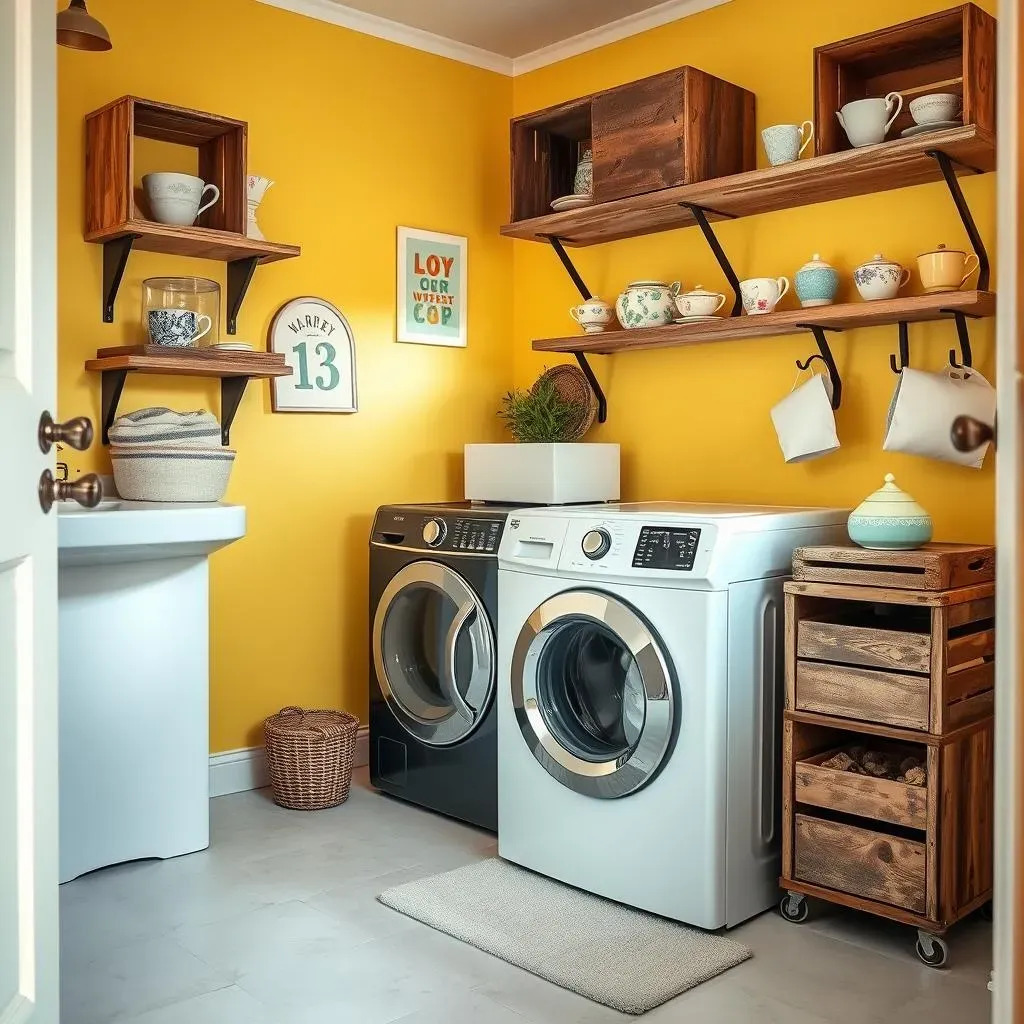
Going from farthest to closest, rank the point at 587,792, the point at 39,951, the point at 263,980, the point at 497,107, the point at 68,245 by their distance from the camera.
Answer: the point at 497,107 < the point at 68,245 < the point at 587,792 < the point at 263,980 < the point at 39,951

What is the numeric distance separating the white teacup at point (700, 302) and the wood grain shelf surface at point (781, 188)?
0.24 m

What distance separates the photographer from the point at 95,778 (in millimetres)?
2625

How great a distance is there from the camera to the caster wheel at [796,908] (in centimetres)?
241

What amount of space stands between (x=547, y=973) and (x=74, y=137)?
7.75 feet

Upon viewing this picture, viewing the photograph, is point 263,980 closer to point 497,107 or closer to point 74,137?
point 74,137

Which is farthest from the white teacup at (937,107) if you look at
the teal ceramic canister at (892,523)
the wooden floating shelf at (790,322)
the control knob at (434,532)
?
the control knob at (434,532)

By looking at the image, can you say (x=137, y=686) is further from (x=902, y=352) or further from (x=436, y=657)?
(x=902, y=352)

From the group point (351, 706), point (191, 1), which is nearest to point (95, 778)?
point (351, 706)

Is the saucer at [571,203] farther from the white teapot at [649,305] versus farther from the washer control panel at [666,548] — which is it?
the washer control panel at [666,548]

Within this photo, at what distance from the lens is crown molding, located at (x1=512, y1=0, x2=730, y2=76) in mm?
3309

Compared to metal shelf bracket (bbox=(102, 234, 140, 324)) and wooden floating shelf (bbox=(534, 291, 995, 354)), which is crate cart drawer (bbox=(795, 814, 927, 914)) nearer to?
wooden floating shelf (bbox=(534, 291, 995, 354))

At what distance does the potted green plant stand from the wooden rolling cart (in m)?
0.93

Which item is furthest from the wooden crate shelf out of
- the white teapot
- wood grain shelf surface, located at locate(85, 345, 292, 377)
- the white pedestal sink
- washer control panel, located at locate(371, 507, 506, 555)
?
the white teapot

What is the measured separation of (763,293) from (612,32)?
1.20 metres
